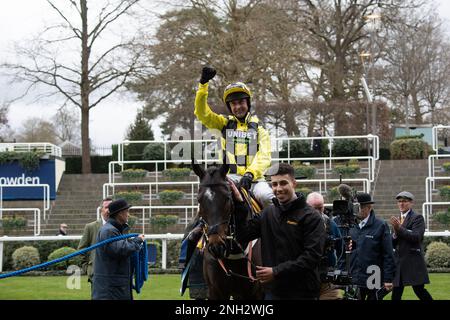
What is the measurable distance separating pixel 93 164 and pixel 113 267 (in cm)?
2748

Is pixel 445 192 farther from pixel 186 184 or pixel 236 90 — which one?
pixel 236 90

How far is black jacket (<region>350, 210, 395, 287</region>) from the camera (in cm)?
980

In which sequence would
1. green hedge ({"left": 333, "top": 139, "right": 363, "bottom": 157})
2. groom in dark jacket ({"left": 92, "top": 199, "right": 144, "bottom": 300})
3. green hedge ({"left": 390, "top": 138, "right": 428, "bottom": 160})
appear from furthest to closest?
green hedge ({"left": 333, "top": 139, "right": 363, "bottom": 157})
green hedge ({"left": 390, "top": 138, "right": 428, "bottom": 160})
groom in dark jacket ({"left": 92, "top": 199, "right": 144, "bottom": 300})

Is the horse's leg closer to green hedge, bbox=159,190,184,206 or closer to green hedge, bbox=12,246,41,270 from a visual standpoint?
green hedge, bbox=12,246,41,270

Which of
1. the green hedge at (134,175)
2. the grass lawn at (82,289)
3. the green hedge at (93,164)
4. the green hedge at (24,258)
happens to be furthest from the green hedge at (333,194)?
the green hedge at (93,164)

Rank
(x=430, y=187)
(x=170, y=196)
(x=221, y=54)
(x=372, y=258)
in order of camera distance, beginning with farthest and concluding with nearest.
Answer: (x=221, y=54)
(x=170, y=196)
(x=430, y=187)
(x=372, y=258)

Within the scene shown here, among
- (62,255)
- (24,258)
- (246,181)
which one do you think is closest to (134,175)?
(24,258)

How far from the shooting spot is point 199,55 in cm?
3356

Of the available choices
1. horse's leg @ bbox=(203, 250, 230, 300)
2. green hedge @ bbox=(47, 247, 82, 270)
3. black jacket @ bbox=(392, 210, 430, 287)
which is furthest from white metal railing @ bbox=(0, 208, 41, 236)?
horse's leg @ bbox=(203, 250, 230, 300)

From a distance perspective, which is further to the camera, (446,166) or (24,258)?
(446,166)

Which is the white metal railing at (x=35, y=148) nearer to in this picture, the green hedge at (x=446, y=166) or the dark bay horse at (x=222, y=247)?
the green hedge at (x=446, y=166)

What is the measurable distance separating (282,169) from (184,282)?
7.66 ft

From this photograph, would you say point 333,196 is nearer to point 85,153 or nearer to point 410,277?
point 410,277

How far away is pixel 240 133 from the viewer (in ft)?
28.0
